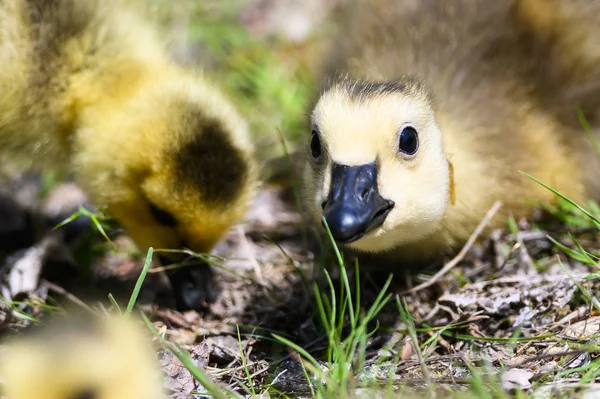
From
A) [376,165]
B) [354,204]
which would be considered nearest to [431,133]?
[376,165]

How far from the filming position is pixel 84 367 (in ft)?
4.81

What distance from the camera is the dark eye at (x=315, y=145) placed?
1.99 metres

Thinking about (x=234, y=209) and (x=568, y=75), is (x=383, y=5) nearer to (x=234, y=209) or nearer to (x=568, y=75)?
(x=568, y=75)

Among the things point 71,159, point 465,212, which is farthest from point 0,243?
point 465,212

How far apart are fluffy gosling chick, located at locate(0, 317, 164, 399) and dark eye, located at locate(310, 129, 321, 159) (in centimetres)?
67

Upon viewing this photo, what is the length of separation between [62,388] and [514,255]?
4.62ft

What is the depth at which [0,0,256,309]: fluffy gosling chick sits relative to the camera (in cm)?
218

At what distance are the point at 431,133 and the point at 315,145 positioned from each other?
1.00ft

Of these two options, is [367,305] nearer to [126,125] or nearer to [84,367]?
[126,125]

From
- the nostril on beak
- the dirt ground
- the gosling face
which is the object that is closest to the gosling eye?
the dirt ground

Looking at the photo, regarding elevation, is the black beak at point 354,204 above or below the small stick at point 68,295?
above

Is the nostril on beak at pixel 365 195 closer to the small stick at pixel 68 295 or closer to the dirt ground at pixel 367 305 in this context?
the dirt ground at pixel 367 305

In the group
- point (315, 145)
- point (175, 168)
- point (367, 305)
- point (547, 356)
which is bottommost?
point (367, 305)

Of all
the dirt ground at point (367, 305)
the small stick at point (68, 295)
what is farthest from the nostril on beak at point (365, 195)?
the small stick at point (68, 295)
